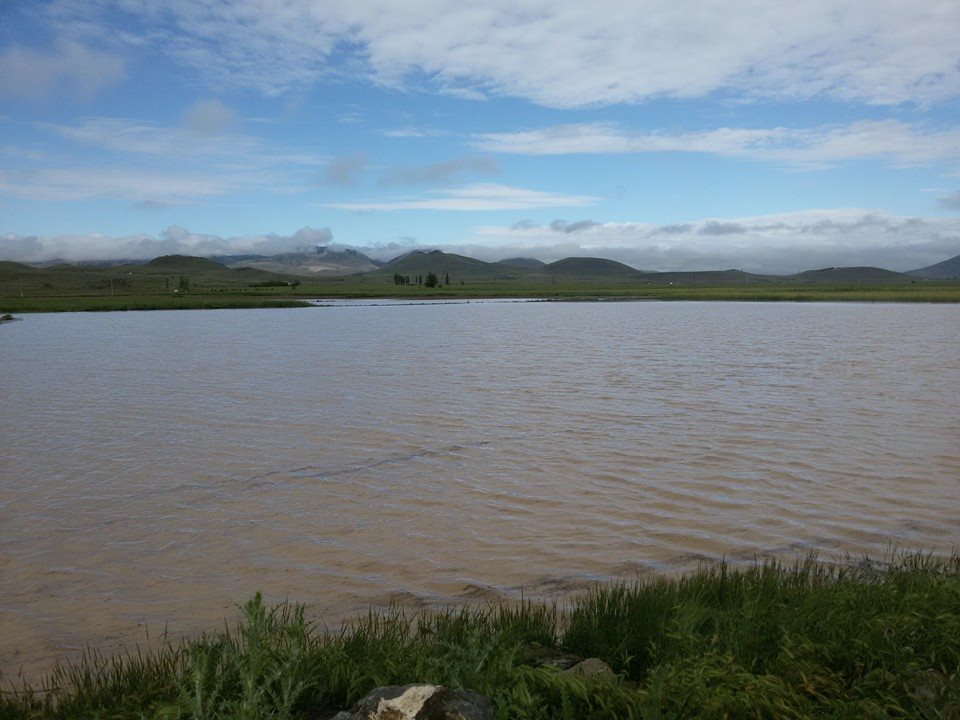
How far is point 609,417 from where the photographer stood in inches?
569

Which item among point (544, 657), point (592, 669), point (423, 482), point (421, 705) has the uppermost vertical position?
point (421, 705)

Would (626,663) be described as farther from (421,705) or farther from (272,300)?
(272,300)

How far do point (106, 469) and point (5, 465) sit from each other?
1.64 metres

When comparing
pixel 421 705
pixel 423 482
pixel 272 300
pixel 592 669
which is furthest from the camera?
pixel 272 300

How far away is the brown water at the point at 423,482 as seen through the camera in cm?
680

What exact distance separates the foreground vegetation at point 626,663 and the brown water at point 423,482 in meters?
1.43

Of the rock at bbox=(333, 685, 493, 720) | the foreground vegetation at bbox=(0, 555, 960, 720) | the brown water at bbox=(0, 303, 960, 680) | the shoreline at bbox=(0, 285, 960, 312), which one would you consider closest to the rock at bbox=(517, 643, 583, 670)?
the foreground vegetation at bbox=(0, 555, 960, 720)

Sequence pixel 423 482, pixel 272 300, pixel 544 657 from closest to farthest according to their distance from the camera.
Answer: pixel 544 657
pixel 423 482
pixel 272 300

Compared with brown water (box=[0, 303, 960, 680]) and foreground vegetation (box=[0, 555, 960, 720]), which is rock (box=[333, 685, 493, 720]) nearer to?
foreground vegetation (box=[0, 555, 960, 720])

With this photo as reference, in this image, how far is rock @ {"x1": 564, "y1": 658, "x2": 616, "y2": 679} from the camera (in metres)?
4.08

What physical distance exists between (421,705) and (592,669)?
1270 mm

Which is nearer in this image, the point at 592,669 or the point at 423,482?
the point at 592,669

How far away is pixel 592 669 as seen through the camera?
427 centimetres

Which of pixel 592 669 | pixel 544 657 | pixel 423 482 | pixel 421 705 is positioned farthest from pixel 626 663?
pixel 423 482
